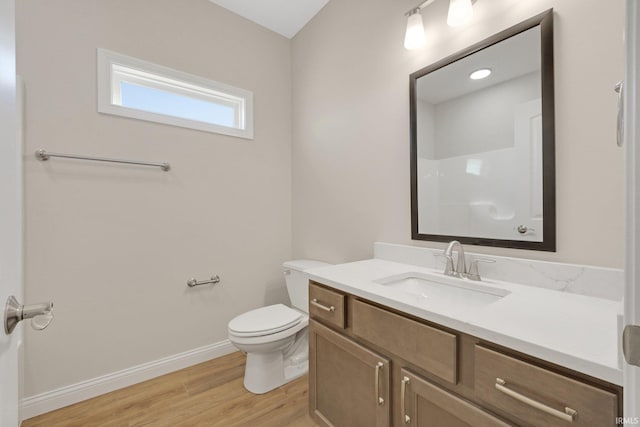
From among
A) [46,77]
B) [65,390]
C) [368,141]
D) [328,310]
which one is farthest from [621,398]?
[46,77]

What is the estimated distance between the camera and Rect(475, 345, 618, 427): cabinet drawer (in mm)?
572

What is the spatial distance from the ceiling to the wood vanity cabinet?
219 centimetres

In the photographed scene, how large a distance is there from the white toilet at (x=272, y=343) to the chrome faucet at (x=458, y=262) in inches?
39.8

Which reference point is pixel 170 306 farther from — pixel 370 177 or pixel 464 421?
pixel 464 421

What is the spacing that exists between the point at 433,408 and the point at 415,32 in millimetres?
1690

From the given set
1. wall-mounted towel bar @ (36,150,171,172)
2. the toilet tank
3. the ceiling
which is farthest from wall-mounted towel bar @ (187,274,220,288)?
the ceiling

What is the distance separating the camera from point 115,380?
5.74 feet

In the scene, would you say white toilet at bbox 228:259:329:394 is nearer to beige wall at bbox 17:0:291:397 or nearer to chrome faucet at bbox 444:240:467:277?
beige wall at bbox 17:0:291:397

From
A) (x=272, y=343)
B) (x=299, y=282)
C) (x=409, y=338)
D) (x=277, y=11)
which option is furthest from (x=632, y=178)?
(x=277, y=11)

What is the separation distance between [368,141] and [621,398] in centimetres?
157

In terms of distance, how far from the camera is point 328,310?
1263 millimetres

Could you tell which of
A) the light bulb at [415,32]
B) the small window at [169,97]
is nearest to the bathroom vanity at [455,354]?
the light bulb at [415,32]

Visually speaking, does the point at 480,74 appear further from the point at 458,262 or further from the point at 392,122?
the point at 458,262

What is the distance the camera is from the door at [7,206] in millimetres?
490
